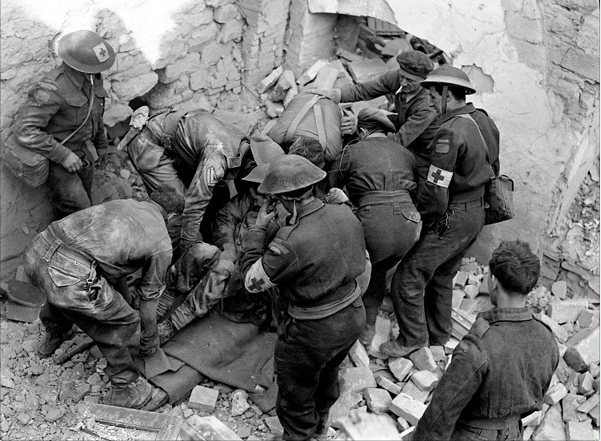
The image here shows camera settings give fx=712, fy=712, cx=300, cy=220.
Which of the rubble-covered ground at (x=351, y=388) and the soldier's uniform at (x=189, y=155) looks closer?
the rubble-covered ground at (x=351, y=388)

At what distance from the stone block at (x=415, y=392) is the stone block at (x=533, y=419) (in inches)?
28.2

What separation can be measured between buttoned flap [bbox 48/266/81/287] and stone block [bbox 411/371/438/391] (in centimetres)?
260

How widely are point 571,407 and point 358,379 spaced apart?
1.64 meters

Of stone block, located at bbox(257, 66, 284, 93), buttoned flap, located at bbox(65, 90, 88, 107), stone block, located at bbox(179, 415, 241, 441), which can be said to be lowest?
stone block, located at bbox(257, 66, 284, 93)

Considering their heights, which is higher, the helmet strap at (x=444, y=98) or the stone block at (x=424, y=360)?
the helmet strap at (x=444, y=98)

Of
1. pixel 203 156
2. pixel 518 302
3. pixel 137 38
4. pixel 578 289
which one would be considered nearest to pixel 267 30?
pixel 137 38

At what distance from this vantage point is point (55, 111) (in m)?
5.15

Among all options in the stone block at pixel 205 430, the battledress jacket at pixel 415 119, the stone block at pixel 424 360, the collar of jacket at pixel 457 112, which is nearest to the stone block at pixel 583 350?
the stone block at pixel 424 360

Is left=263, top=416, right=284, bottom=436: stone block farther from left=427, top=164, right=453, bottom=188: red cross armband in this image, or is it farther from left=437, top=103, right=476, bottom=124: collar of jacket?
left=437, top=103, right=476, bottom=124: collar of jacket

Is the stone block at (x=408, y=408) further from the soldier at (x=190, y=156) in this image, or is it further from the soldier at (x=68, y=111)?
the soldier at (x=68, y=111)

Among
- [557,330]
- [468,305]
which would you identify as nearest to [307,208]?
[468,305]

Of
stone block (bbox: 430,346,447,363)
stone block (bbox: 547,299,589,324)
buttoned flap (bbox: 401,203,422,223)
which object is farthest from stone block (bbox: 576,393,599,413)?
buttoned flap (bbox: 401,203,422,223)

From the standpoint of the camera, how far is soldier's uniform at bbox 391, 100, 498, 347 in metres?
5.02

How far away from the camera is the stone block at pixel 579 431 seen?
520 cm
